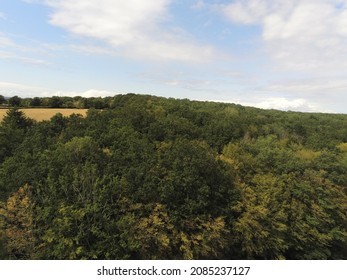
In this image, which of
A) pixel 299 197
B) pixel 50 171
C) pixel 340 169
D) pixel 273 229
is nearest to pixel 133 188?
pixel 50 171

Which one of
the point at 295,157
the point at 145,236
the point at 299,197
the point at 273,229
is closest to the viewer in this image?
the point at 145,236

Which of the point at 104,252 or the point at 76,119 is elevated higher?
the point at 76,119

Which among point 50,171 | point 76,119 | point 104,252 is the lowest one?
point 104,252

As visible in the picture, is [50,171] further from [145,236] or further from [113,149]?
[145,236]

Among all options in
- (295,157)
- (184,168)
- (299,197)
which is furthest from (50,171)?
(295,157)

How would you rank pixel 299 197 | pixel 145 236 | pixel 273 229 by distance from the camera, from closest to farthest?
pixel 145 236
pixel 273 229
pixel 299 197

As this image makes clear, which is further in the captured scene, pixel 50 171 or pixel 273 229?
pixel 273 229
